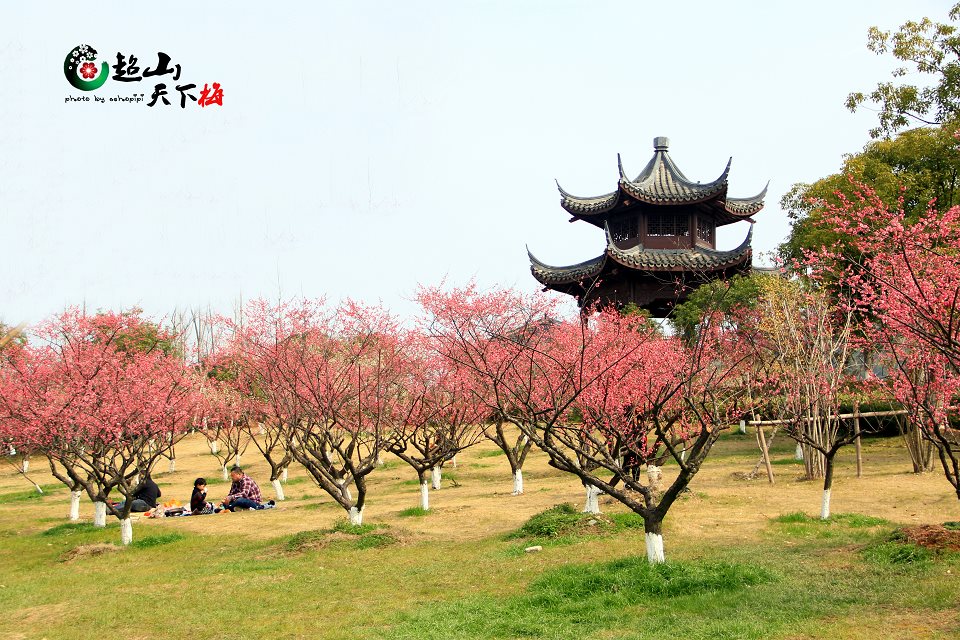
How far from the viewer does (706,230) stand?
1439 inches

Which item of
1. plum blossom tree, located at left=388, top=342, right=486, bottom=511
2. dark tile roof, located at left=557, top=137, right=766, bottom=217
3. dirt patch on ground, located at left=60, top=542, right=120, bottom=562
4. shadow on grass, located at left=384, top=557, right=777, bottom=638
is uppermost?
dark tile roof, located at left=557, top=137, right=766, bottom=217

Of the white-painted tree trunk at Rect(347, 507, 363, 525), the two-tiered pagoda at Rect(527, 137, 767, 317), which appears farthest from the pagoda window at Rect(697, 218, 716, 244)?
the white-painted tree trunk at Rect(347, 507, 363, 525)

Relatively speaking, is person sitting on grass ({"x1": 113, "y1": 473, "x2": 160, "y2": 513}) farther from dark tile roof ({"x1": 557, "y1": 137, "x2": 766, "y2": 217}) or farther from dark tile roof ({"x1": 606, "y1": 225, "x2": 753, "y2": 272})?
dark tile roof ({"x1": 557, "y1": 137, "x2": 766, "y2": 217})

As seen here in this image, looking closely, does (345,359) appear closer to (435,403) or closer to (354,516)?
(435,403)

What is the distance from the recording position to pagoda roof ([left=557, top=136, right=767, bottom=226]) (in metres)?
33.8

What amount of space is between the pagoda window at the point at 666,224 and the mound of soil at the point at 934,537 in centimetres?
2578

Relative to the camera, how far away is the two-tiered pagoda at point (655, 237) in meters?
32.7

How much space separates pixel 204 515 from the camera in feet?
61.0

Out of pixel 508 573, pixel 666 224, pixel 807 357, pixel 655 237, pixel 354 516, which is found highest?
pixel 666 224

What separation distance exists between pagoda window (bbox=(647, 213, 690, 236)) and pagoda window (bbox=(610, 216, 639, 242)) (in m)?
0.66

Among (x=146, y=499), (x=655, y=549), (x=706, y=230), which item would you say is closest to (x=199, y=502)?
(x=146, y=499)

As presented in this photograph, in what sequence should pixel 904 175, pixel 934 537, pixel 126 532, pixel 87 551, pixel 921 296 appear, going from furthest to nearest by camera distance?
pixel 904 175, pixel 126 532, pixel 87 551, pixel 934 537, pixel 921 296

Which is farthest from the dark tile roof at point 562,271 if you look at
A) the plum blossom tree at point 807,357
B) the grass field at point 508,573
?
the grass field at point 508,573

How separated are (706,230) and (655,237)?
3.19 meters
